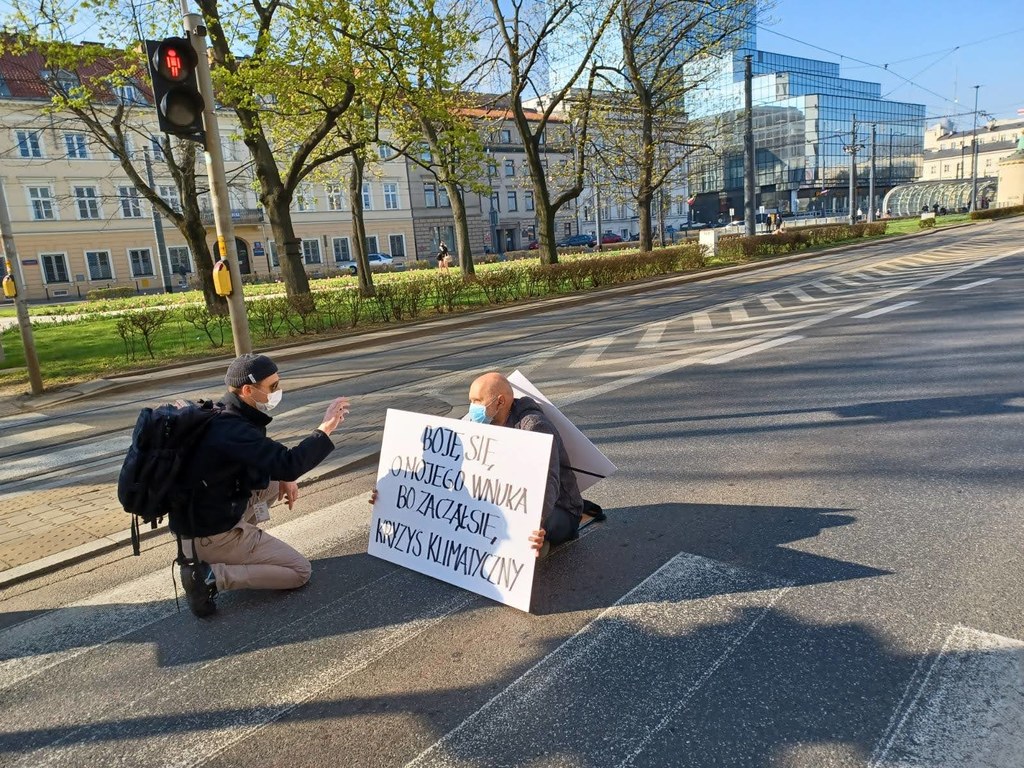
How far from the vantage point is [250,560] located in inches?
154

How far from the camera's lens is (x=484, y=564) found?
3.82m

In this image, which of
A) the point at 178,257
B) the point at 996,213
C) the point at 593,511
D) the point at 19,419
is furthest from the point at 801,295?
the point at 178,257

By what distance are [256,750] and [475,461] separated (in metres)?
1.78

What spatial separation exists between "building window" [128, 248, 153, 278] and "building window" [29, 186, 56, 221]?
5.42 m

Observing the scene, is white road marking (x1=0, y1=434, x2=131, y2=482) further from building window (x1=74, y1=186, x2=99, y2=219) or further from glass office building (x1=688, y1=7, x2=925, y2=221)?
glass office building (x1=688, y1=7, x2=925, y2=221)

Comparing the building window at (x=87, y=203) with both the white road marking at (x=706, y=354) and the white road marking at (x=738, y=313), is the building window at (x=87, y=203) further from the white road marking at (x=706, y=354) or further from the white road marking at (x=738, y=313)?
the white road marking at (x=706, y=354)

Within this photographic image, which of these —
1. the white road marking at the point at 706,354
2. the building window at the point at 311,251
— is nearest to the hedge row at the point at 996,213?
the white road marking at the point at 706,354

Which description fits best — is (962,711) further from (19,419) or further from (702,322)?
(702,322)

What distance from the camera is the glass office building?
90312 millimetres

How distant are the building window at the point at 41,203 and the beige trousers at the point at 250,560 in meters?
54.6

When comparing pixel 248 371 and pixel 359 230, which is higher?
pixel 359 230

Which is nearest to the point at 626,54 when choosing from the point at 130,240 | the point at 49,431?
the point at 49,431

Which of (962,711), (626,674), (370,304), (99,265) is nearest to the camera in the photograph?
(962,711)

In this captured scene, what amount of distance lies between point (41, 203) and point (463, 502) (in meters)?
56.1
